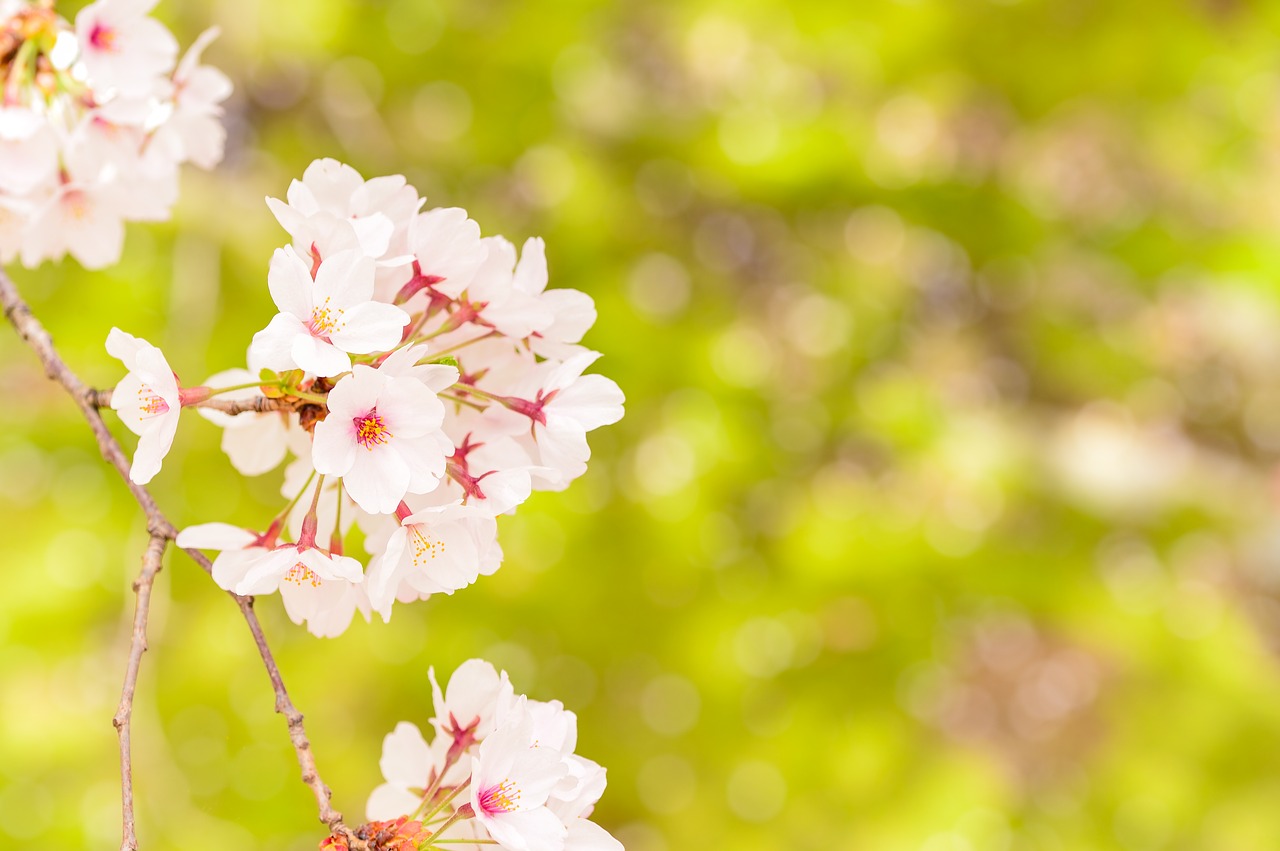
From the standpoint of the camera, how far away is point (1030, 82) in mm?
1295

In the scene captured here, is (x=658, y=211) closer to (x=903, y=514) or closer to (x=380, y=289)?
(x=903, y=514)

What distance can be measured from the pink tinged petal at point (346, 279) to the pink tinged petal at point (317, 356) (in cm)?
2

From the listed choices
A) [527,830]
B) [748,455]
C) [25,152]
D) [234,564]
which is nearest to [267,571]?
[234,564]

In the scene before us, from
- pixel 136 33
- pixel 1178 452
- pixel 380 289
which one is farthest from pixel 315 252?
pixel 1178 452

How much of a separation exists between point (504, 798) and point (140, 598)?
13 cm

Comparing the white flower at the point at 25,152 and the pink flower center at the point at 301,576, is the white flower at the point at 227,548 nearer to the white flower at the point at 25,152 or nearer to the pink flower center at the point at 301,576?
the pink flower center at the point at 301,576

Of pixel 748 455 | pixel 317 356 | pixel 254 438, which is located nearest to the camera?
pixel 317 356

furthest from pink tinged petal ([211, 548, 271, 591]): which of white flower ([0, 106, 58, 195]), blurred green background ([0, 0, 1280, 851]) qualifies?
blurred green background ([0, 0, 1280, 851])

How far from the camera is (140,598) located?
1.04 feet

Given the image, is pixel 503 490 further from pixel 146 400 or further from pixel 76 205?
pixel 76 205

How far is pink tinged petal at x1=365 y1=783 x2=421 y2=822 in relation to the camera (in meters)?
0.38

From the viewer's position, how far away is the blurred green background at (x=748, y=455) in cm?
113

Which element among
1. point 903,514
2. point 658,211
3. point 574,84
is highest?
point 574,84

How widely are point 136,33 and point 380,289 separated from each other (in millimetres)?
197
